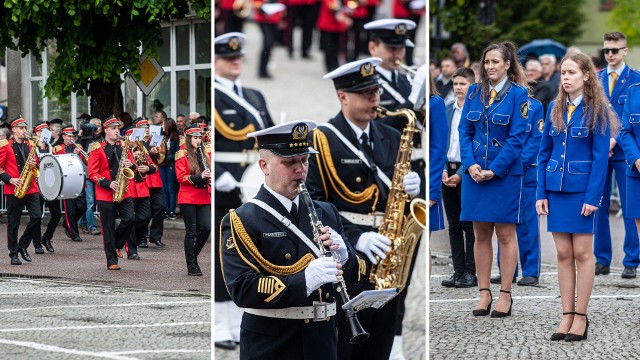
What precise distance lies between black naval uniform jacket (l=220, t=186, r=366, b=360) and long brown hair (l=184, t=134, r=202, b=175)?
29.0 ft

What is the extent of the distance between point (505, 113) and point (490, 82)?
24 centimetres

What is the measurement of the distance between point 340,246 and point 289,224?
210mm

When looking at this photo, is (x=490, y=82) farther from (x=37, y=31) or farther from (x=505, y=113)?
(x=37, y=31)

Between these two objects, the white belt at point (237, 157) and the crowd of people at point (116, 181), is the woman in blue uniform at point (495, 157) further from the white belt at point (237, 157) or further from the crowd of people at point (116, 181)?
the crowd of people at point (116, 181)

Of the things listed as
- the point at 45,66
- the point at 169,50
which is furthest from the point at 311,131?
the point at 45,66

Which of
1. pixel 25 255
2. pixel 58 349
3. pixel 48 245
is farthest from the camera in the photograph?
pixel 48 245

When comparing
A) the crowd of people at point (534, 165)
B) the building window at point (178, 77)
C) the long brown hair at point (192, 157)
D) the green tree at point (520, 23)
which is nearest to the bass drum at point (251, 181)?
the crowd of people at point (534, 165)

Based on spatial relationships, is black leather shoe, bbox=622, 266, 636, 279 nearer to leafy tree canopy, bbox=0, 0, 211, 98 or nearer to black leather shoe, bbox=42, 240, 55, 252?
black leather shoe, bbox=42, 240, 55, 252

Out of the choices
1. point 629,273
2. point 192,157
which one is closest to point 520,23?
point 192,157

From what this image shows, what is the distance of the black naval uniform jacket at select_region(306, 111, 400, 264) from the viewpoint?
470 cm

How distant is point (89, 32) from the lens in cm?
1955

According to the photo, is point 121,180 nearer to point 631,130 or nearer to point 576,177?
point 631,130

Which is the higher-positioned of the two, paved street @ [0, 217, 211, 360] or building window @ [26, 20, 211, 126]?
building window @ [26, 20, 211, 126]

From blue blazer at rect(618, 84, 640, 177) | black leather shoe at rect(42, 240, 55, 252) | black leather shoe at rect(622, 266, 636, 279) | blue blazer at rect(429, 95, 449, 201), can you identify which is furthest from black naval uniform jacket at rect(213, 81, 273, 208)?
black leather shoe at rect(42, 240, 55, 252)
